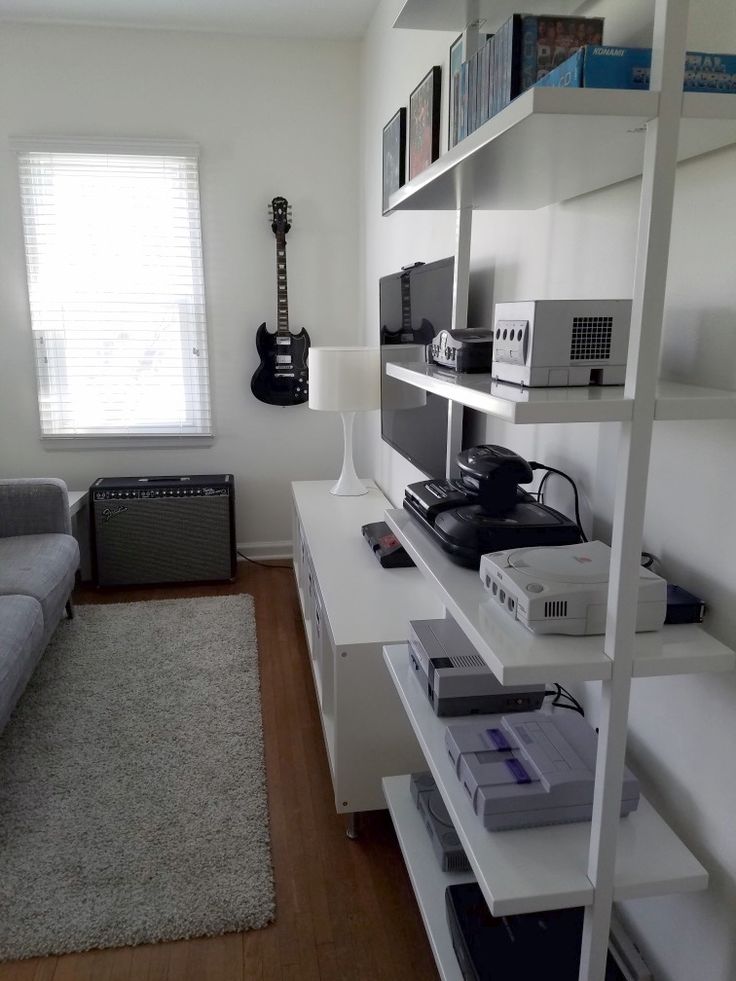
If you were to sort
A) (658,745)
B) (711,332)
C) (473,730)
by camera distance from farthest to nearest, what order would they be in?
(473,730)
(658,745)
(711,332)

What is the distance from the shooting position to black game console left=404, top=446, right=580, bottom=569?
1320 millimetres

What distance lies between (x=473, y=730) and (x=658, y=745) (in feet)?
1.05

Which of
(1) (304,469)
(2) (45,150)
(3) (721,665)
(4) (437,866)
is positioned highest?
(2) (45,150)

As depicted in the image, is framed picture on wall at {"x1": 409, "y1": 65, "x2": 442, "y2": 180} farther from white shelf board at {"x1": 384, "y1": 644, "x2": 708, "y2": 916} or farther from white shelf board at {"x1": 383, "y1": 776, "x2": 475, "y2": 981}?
white shelf board at {"x1": 383, "y1": 776, "x2": 475, "y2": 981}

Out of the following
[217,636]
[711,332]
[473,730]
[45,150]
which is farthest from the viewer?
[45,150]

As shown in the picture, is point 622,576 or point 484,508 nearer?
point 622,576

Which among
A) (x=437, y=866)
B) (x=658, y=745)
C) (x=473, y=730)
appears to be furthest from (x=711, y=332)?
(x=437, y=866)

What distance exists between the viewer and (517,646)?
1.00 m

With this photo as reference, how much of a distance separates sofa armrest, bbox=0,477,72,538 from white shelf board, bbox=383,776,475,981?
200 centimetres

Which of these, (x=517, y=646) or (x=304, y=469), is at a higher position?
(x=517, y=646)

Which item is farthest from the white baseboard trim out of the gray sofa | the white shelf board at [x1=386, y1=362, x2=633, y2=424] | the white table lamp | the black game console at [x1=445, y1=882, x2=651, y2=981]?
the white shelf board at [x1=386, y1=362, x2=633, y2=424]

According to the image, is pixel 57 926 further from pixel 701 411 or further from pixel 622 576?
pixel 701 411

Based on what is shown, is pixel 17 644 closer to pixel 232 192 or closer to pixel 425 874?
pixel 425 874

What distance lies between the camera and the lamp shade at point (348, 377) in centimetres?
300
